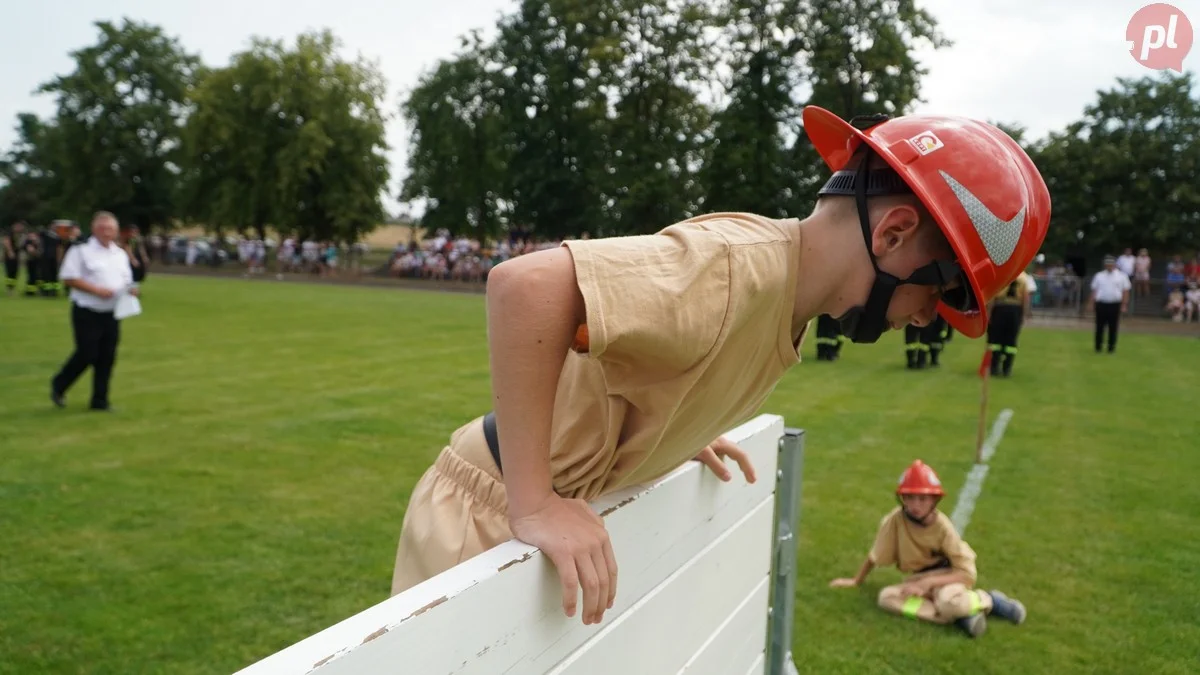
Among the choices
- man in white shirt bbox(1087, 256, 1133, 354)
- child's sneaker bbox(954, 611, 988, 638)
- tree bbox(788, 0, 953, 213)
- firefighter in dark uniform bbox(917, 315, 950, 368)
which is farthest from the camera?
tree bbox(788, 0, 953, 213)

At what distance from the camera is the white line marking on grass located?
627 cm

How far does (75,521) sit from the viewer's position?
555cm

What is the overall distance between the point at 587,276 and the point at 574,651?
2.11 ft

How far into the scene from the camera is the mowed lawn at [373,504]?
4.25 meters

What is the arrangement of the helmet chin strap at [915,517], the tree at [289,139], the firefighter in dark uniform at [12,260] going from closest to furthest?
the helmet chin strap at [915,517], the firefighter in dark uniform at [12,260], the tree at [289,139]

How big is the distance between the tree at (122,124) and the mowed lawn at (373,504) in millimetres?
51786

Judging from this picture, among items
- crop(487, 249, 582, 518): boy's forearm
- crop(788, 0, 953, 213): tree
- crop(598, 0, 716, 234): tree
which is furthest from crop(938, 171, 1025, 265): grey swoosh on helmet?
crop(598, 0, 716, 234): tree

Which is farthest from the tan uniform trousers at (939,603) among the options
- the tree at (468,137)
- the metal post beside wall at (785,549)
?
the tree at (468,137)

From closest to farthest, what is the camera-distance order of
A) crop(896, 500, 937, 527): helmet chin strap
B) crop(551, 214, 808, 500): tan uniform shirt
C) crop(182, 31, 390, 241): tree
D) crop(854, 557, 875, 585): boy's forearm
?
crop(551, 214, 808, 500): tan uniform shirt, crop(896, 500, 937, 527): helmet chin strap, crop(854, 557, 875, 585): boy's forearm, crop(182, 31, 390, 241): tree

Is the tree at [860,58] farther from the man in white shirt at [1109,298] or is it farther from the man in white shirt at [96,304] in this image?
the man in white shirt at [96,304]

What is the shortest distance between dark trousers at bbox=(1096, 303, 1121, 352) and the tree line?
2069cm

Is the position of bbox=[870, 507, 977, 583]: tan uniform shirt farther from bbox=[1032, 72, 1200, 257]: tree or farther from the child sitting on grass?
bbox=[1032, 72, 1200, 257]: tree

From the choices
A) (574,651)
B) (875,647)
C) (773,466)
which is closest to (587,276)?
(574,651)

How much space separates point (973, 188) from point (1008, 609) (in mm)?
3578
